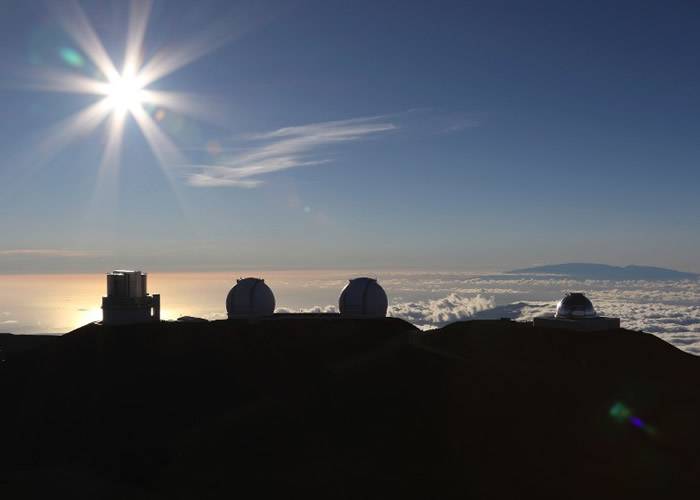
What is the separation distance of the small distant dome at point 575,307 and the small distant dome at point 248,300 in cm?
2137

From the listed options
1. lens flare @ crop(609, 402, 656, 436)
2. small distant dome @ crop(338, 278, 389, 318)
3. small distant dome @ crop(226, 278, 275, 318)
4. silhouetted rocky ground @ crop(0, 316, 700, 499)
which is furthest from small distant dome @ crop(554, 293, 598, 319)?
small distant dome @ crop(226, 278, 275, 318)

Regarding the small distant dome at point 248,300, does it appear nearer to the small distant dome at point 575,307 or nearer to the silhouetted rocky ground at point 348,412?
the silhouetted rocky ground at point 348,412

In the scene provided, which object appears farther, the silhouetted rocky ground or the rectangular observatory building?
the rectangular observatory building

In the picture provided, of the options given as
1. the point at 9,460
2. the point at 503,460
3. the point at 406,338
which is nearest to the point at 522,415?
the point at 503,460

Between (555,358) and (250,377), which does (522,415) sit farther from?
(250,377)

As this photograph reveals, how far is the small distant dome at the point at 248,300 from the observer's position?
146 feet

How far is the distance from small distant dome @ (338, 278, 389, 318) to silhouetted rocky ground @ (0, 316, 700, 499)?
1913mm

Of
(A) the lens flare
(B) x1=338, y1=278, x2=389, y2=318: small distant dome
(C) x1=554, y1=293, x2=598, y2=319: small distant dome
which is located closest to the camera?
(A) the lens flare

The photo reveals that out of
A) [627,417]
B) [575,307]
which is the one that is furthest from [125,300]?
[627,417]

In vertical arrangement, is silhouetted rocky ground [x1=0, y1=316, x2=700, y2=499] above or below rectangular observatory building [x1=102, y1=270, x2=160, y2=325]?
below

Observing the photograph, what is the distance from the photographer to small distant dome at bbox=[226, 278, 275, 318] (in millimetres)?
44438

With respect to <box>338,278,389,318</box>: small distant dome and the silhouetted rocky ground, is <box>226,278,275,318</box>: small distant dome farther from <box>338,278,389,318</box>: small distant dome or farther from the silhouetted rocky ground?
<box>338,278,389,318</box>: small distant dome

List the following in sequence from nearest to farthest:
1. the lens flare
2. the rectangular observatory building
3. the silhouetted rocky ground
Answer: the silhouetted rocky ground < the lens flare < the rectangular observatory building

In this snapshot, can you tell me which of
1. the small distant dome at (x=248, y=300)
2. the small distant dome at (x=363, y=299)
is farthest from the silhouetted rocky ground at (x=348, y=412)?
the small distant dome at (x=248, y=300)
